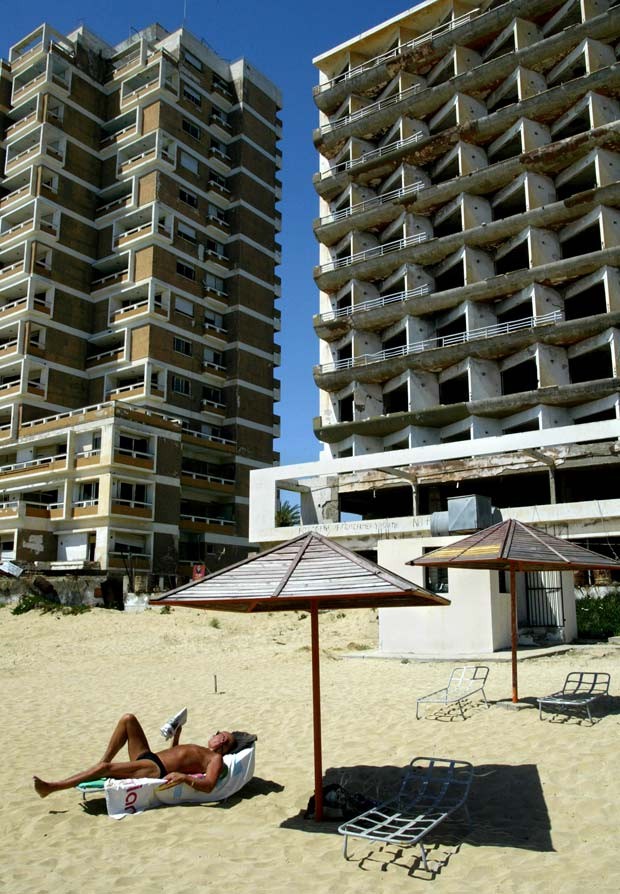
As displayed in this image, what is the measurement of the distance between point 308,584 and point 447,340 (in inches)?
1609

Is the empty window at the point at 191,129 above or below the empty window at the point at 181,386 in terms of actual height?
above

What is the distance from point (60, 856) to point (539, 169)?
42.8 metres

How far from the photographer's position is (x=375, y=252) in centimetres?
4912

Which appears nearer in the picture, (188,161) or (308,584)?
(308,584)

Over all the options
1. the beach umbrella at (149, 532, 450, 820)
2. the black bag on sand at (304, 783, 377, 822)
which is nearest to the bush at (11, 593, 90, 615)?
the beach umbrella at (149, 532, 450, 820)

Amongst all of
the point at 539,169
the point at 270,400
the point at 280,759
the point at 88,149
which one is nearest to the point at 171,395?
the point at 270,400

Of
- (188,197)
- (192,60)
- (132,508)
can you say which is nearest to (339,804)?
(132,508)

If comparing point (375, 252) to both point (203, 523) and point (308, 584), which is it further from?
point (308, 584)

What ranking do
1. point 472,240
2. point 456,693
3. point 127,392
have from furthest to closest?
point 127,392 < point 472,240 < point 456,693

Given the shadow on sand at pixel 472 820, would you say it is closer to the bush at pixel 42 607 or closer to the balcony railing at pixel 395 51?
the bush at pixel 42 607

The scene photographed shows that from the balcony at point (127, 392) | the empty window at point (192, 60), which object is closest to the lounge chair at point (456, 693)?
the balcony at point (127, 392)

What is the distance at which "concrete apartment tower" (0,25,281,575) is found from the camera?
144 ft

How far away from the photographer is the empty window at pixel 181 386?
48.6 m

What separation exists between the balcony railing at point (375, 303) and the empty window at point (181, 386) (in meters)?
9.76
